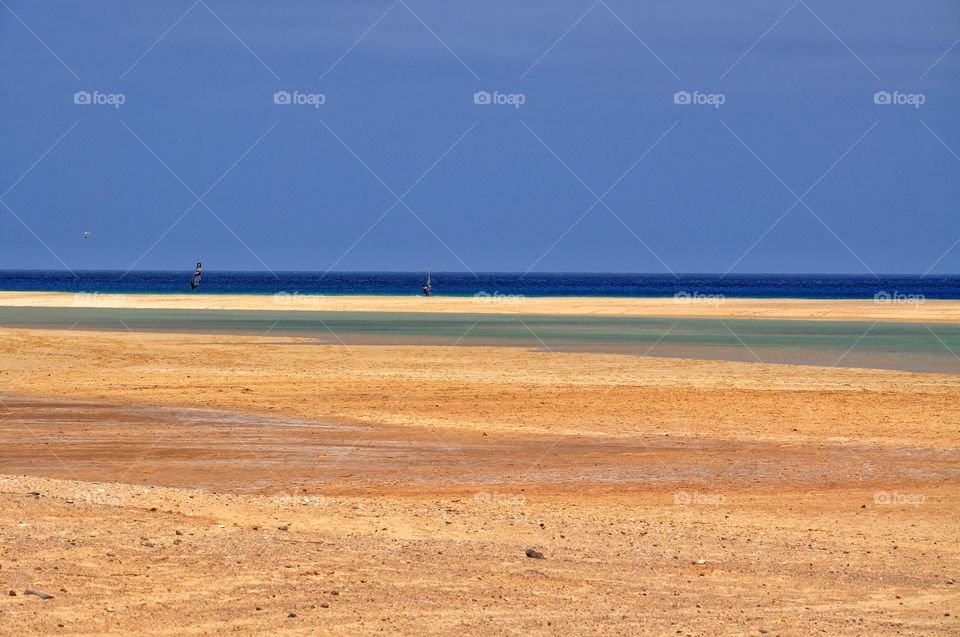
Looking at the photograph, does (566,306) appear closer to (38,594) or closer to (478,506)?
(478,506)

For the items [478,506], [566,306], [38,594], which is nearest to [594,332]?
[566,306]

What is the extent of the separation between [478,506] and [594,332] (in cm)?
3338

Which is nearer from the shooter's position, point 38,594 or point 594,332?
point 38,594

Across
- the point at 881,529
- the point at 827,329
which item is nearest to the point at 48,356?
the point at 881,529

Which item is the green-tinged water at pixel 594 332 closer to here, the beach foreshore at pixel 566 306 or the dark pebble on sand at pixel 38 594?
the beach foreshore at pixel 566 306

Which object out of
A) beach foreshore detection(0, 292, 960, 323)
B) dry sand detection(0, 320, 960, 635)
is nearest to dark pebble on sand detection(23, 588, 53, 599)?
dry sand detection(0, 320, 960, 635)

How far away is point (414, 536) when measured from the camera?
10523 mm

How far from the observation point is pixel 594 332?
45.3 meters

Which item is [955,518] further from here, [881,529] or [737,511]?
[737,511]

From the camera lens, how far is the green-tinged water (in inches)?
1373

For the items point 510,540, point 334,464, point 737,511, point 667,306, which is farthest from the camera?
point 667,306

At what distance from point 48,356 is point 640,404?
16.6 metres

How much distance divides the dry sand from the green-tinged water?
9121 millimetres

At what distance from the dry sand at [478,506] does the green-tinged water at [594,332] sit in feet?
29.9
